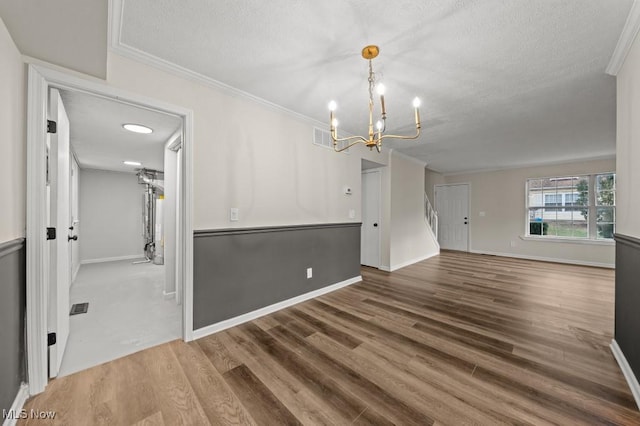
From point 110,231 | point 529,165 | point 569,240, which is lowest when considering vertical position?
point 569,240

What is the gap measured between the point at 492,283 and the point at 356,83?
3776 mm

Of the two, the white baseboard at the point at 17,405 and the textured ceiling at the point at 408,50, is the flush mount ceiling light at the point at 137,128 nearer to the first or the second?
the textured ceiling at the point at 408,50

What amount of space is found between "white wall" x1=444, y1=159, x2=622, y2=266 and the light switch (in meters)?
6.95

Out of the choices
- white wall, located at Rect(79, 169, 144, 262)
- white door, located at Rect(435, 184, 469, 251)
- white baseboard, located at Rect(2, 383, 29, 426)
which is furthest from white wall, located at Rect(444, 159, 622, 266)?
white wall, located at Rect(79, 169, 144, 262)

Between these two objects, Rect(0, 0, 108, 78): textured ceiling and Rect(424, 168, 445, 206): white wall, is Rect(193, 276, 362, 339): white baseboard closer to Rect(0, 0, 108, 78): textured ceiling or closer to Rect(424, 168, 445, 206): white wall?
Rect(0, 0, 108, 78): textured ceiling

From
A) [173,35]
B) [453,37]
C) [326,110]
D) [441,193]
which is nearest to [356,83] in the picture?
[326,110]

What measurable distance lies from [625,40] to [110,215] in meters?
8.49

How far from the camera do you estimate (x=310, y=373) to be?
67.9 inches

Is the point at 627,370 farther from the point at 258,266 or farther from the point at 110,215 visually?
the point at 110,215

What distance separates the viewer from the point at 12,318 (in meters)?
1.36

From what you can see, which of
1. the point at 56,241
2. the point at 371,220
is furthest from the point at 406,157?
the point at 56,241

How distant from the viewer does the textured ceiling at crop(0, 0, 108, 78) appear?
1.08m

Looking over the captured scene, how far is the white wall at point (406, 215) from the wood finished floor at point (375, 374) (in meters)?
2.09

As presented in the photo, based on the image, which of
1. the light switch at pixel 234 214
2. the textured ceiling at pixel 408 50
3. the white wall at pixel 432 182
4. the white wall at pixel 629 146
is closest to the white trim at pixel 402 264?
the white wall at pixel 432 182
